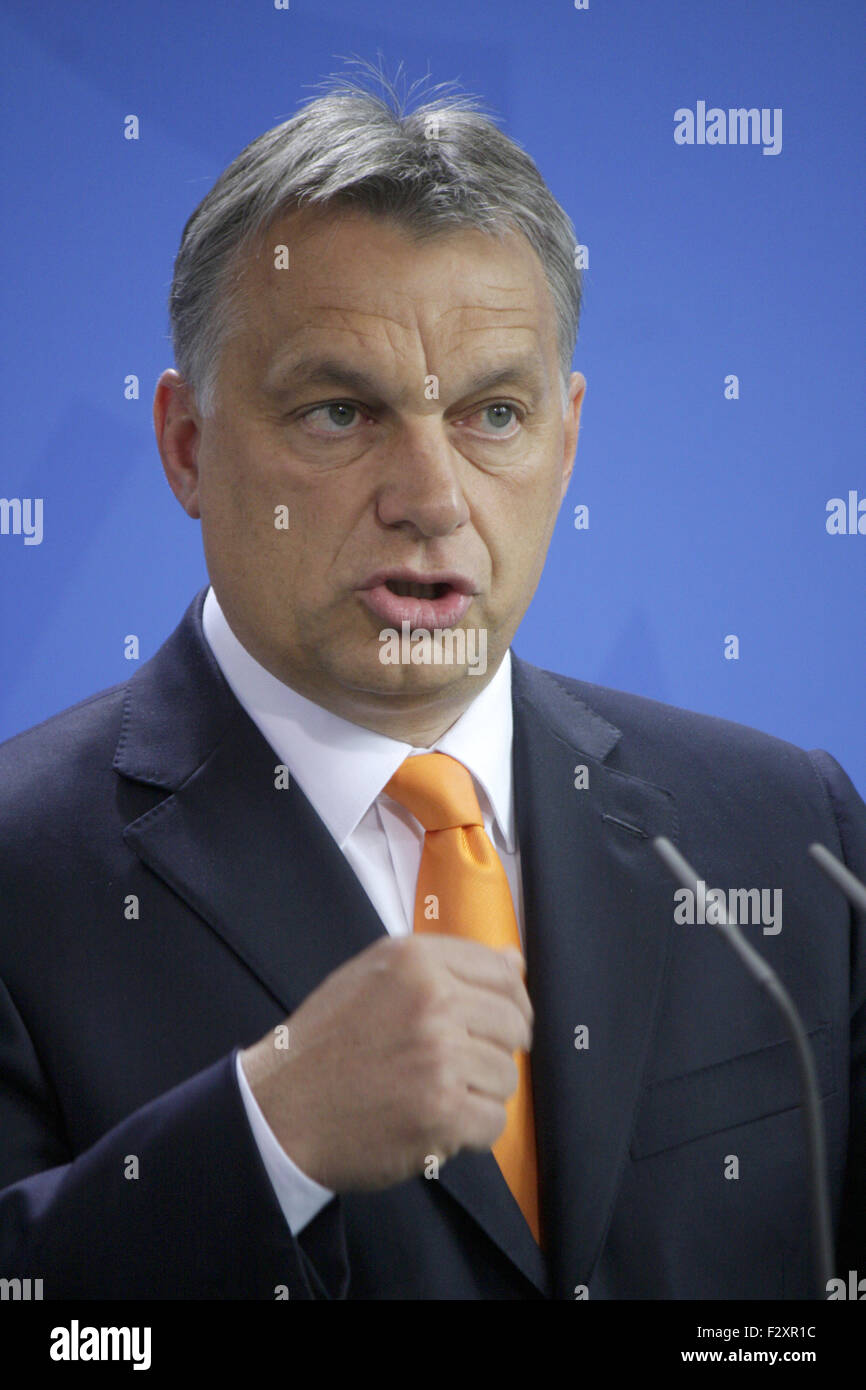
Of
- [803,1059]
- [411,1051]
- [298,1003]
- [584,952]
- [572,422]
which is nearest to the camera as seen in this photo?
[803,1059]

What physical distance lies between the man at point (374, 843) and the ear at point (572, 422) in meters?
0.06

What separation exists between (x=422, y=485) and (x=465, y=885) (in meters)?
0.34

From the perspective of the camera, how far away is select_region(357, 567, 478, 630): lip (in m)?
1.27

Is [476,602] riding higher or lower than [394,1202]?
higher

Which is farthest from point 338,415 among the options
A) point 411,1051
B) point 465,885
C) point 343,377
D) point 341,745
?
point 411,1051

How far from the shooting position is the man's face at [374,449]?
A: 1.27 metres

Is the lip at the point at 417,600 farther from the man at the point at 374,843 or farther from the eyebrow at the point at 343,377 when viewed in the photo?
the eyebrow at the point at 343,377

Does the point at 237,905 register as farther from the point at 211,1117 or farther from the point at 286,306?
the point at 286,306

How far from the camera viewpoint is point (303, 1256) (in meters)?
1.11

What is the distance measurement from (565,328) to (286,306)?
287 mm

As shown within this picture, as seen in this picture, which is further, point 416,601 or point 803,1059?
point 416,601

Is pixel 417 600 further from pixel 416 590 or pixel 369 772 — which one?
pixel 369 772

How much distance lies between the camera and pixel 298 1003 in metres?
1.23
